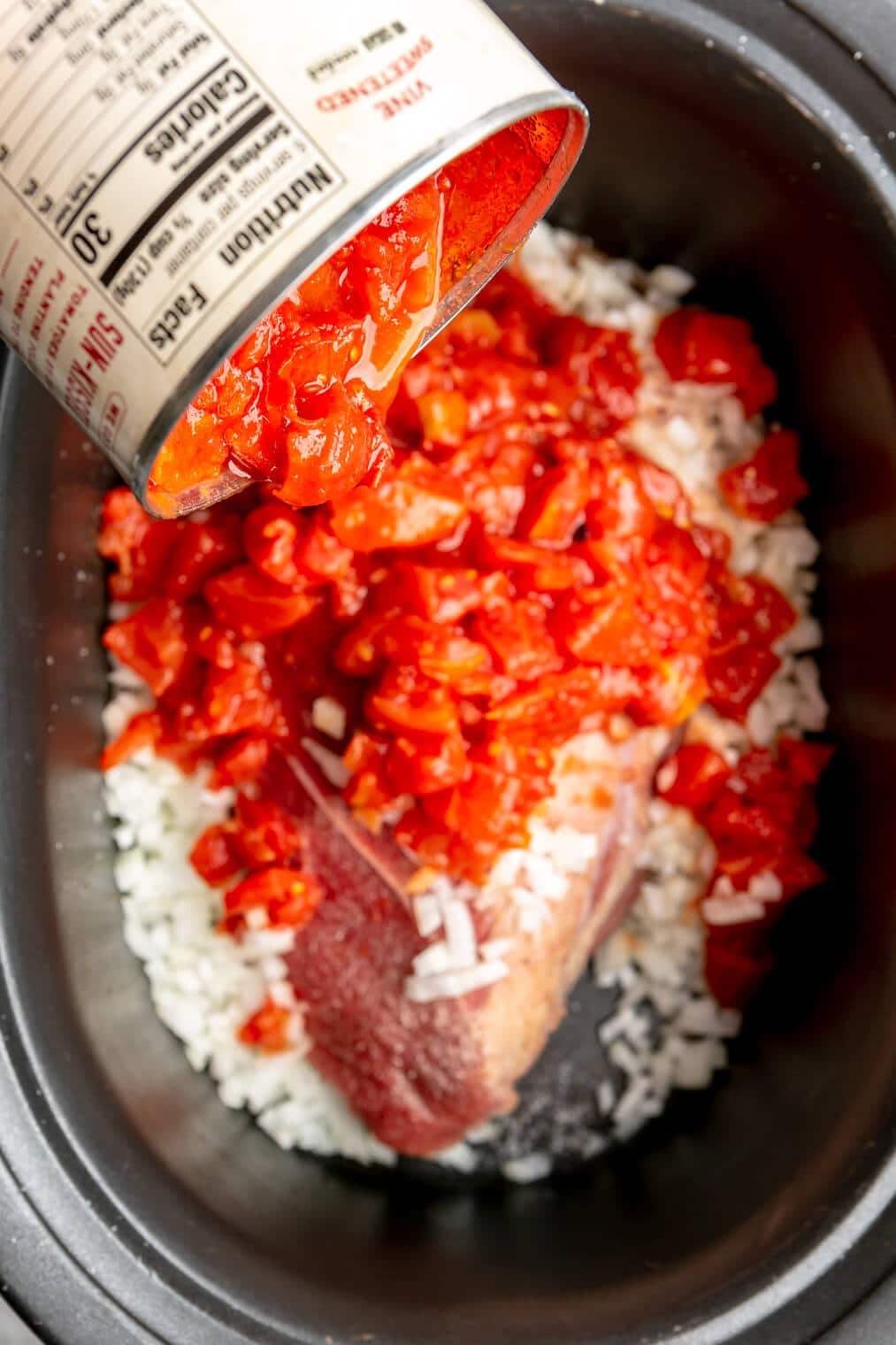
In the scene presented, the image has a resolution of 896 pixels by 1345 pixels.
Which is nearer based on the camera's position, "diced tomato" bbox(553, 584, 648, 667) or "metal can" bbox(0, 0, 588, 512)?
"metal can" bbox(0, 0, 588, 512)

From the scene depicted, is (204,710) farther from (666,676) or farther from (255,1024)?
(666,676)

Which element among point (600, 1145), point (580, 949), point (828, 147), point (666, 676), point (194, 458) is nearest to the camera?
point (194, 458)

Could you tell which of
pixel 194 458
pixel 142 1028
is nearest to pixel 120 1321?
pixel 142 1028

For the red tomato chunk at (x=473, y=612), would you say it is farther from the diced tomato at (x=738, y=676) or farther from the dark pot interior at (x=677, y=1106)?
the dark pot interior at (x=677, y=1106)

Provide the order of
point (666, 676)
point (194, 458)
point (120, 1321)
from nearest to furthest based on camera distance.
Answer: point (194, 458), point (120, 1321), point (666, 676)

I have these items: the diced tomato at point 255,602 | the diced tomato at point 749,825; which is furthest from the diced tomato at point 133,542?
the diced tomato at point 749,825

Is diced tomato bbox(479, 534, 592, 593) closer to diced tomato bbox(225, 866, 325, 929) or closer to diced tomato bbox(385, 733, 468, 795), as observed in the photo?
diced tomato bbox(385, 733, 468, 795)

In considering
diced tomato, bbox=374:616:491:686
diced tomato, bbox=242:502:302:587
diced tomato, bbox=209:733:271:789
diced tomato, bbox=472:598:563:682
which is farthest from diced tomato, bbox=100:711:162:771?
diced tomato, bbox=472:598:563:682
